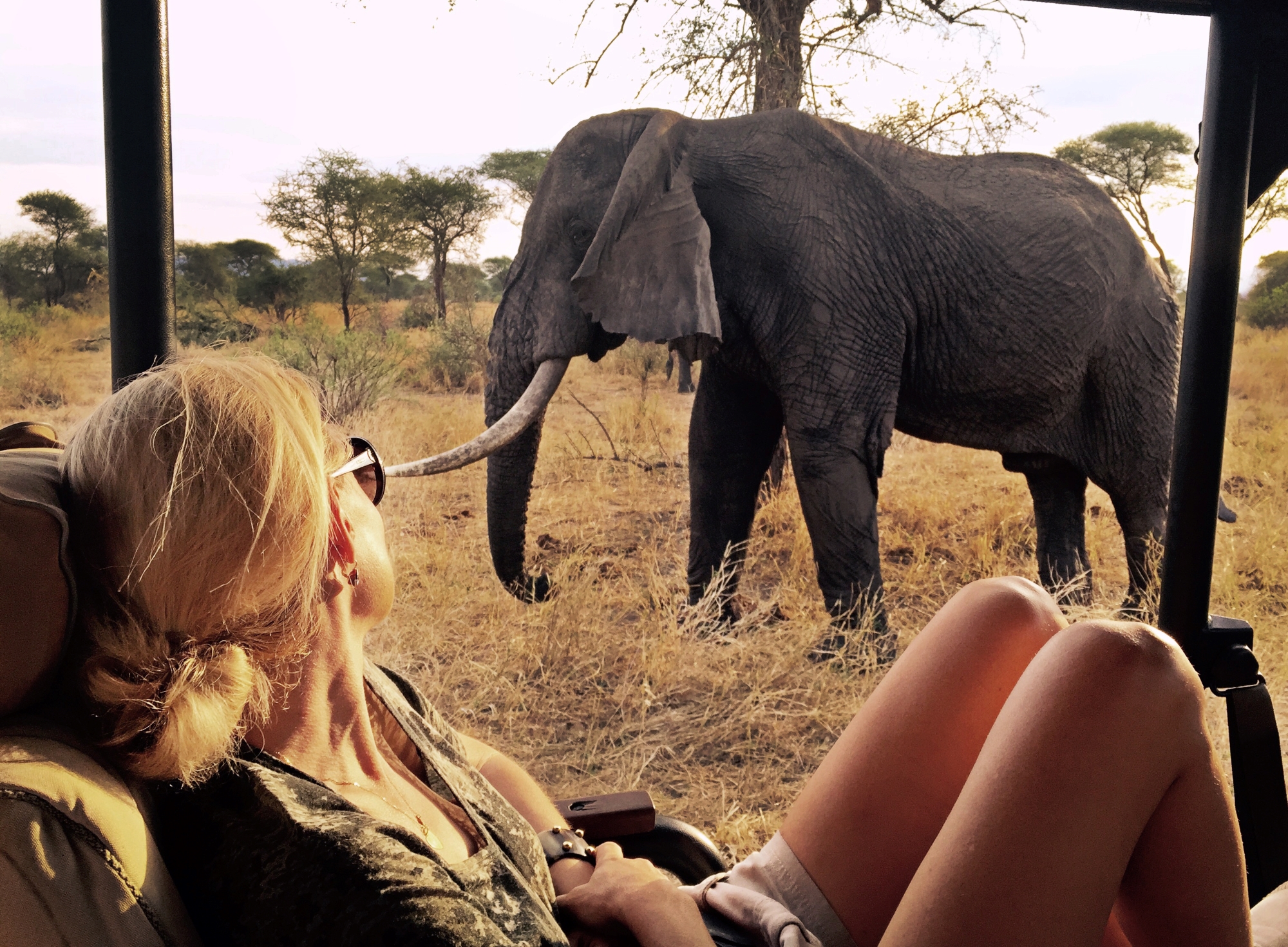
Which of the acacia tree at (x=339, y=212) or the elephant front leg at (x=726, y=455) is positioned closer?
the elephant front leg at (x=726, y=455)

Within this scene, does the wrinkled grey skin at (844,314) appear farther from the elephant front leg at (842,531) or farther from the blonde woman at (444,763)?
the blonde woman at (444,763)

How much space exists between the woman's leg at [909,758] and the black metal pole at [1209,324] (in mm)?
189

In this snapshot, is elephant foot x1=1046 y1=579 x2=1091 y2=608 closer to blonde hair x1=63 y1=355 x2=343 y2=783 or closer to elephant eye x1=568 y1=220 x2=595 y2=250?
elephant eye x1=568 y1=220 x2=595 y2=250

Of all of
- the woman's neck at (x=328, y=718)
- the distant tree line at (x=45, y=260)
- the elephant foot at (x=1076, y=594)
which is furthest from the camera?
the distant tree line at (x=45, y=260)

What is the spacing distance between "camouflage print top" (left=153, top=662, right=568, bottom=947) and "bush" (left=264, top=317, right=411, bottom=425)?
2.66 meters

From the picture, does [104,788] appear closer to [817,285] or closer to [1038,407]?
[817,285]

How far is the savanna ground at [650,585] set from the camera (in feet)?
6.61

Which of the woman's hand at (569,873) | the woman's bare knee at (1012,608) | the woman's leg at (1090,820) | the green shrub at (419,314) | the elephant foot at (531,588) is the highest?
the green shrub at (419,314)

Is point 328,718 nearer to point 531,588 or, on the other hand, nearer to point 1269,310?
point 531,588

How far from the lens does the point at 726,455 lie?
255 cm

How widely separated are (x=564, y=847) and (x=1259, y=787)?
727mm

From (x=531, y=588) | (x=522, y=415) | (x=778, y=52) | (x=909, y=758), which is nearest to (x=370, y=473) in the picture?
(x=909, y=758)

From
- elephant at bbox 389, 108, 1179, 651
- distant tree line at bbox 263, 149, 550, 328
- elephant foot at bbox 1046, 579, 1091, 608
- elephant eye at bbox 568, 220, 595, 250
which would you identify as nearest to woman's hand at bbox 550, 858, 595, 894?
elephant at bbox 389, 108, 1179, 651

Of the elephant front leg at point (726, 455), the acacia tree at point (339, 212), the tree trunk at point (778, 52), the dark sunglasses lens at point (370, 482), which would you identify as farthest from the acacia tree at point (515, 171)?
the dark sunglasses lens at point (370, 482)
